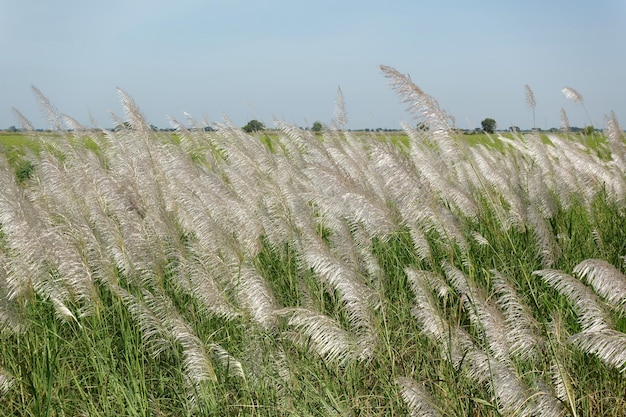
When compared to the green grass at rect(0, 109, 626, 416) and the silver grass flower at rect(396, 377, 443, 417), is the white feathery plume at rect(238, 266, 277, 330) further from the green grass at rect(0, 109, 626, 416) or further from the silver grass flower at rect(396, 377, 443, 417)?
the silver grass flower at rect(396, 377, 443, 417)

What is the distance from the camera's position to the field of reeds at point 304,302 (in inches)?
99.0

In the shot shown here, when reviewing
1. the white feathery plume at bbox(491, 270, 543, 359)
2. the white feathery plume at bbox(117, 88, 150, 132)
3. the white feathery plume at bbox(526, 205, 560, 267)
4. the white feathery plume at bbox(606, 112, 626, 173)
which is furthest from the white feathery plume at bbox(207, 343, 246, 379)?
the white feathery plume at bbox(606, 112, 626, 173)

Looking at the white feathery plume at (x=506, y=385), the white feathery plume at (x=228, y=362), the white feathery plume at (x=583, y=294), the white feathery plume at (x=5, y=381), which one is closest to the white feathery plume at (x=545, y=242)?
the white feathery plume at (x=506, y=385)

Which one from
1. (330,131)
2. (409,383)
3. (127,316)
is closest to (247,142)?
(330,131)

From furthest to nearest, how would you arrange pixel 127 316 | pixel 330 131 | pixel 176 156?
pixel 330 131 → pixel 176 156 → pixel 127 316

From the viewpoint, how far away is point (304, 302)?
3053mm

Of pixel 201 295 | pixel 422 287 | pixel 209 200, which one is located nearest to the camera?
pixel 422 287

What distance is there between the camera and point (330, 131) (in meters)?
6.30

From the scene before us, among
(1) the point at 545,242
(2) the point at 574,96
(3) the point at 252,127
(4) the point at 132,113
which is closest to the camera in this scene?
(1) the point at 545,242

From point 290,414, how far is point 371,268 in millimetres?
734

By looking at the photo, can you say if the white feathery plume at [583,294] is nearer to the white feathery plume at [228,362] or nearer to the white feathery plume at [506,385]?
the white feathery plume at [506,385]

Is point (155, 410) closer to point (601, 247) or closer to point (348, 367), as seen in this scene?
point (348, 367)

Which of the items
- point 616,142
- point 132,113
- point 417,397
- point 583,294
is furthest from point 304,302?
point 616,142

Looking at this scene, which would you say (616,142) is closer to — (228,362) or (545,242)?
(545,242)
